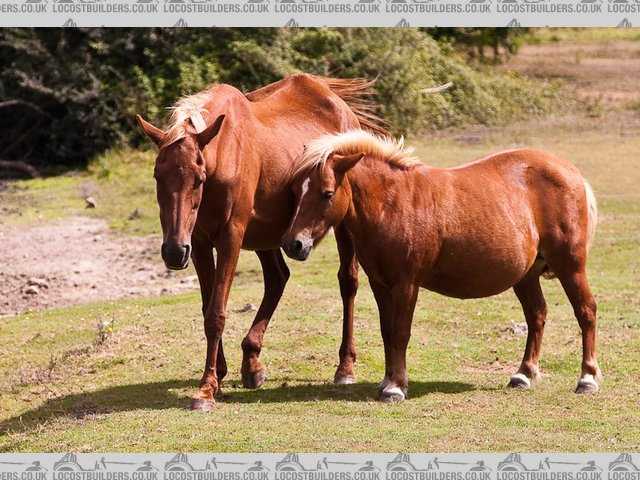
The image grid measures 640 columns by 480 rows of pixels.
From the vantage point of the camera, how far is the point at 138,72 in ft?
74.7

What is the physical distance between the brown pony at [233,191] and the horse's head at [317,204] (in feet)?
1.73

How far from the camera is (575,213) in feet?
29.4

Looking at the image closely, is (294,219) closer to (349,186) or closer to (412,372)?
(349,186)

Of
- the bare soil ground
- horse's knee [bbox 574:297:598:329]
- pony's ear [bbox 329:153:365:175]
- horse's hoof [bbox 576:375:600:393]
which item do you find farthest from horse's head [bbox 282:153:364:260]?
the bare soil ground

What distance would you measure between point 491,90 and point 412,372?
18.6 metres

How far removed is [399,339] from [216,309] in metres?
1.41

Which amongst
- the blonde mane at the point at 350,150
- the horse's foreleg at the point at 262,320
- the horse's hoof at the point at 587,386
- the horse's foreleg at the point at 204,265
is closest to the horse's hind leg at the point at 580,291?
the horse's hoof at the point at 587,386

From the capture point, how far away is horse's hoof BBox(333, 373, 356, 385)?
31.0 feet

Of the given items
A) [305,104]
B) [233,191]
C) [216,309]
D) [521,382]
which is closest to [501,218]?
[521,382]

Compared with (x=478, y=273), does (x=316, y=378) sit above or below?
below

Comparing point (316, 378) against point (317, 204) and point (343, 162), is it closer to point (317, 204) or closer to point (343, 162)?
point (317, 204)

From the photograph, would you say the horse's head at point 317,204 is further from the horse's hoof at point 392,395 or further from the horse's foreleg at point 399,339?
the horse's hoof at point 392,395

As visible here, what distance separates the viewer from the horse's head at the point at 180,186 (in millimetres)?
7750

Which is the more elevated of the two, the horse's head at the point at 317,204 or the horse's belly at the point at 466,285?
the horse's head at the point at 317,204
